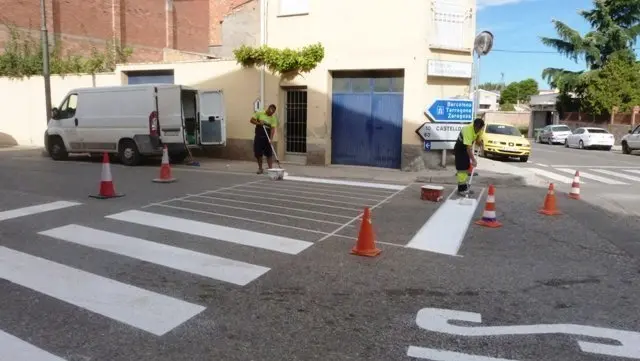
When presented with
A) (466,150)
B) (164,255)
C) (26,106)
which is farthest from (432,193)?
(26,106)

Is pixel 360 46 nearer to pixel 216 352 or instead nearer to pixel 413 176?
pixel 413 176

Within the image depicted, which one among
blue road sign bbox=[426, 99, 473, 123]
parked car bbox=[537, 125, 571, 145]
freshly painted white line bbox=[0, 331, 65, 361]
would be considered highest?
blue road sign bbox=[426, 99, 473, 123]

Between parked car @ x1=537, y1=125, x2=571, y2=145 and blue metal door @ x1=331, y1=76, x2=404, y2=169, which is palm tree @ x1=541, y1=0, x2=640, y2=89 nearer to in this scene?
parked car @ x1=537, y1=125, x2=571, y2=145

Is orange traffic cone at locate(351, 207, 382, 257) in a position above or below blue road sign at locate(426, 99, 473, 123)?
below

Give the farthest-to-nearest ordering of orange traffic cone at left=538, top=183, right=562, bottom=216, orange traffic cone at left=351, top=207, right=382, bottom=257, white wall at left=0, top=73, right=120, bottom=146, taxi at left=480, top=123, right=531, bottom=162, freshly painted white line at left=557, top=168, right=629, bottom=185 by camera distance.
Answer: white wall at left=0, top=73, right=120, bottom=146 < taxi at left=480, top=123, right=531, bottom=162 < freshly painted white line at left=557, top=168, right=629, bottom=185 < orange traffic cone at left=538, top=183, right=562, bottom=216 < orange traffic cone at left=351, top=207, right=382, bottom=257

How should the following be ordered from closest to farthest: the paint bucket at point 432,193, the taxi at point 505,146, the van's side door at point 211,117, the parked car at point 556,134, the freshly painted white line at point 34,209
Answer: the freshly painted white line at point 34,209 < the paint bucket at point 432,193 < the van's side door at point 211,117 < the taxi at point 505,146 < the parked car at point 556,134

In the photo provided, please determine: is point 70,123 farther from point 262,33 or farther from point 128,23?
point 128,23

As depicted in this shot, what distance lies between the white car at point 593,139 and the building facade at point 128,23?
21.9 m

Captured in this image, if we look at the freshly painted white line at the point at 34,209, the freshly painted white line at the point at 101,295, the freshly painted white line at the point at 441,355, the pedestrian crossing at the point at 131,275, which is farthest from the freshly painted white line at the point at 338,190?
the freshly painted white line at the point at 441,355

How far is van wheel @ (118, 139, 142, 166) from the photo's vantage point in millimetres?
14563

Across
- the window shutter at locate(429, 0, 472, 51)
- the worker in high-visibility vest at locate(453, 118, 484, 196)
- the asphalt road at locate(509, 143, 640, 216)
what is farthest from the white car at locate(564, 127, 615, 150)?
the worker in high-visibility vest at locate(453, 118, 484, 196)

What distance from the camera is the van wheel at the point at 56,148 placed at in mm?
16016

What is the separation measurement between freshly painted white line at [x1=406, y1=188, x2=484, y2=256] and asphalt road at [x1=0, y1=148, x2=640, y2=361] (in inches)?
2.1

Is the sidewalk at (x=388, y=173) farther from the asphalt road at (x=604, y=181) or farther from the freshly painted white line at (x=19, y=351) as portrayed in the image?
the freshly painted white line at (x=19, y=351)
